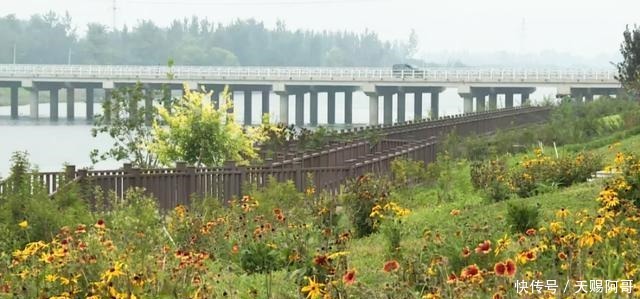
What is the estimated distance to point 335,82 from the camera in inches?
3861

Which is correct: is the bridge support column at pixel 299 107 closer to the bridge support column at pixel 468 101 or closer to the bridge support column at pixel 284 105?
the bridge support column at pixel 284 105

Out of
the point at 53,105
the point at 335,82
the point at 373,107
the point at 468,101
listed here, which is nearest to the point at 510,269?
the point at 468,101

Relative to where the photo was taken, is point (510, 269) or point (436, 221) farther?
point (436, 221)

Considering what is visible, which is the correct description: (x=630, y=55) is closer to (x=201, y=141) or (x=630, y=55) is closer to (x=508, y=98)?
(x=201, y=141)

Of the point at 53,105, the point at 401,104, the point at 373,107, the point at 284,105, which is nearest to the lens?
the point at 373,107

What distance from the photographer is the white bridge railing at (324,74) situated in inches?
3428

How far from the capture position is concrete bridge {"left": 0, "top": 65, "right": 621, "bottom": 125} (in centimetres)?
8819

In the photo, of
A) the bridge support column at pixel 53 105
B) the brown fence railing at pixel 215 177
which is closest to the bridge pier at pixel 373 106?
the bridge support column at pixel 53 105

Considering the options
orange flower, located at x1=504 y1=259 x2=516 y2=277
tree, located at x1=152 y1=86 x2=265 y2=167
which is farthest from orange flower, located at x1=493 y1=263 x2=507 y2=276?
tree, located at x1=152 y1=86 x2=265 y2=167

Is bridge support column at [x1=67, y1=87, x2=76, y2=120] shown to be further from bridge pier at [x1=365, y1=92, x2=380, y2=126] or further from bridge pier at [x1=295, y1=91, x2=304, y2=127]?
bridge pier at [x1=365, y1=92, x2=380, y2=126]

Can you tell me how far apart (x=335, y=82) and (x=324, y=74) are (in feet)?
6.44

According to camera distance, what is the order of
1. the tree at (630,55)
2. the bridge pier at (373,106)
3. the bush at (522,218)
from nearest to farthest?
the bush at (522,218) < the tree at (630,55) < the bridge pier at (373,106)

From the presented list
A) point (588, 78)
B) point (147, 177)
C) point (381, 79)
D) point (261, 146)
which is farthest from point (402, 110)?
point (147, 177)

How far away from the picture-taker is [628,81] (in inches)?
1531
